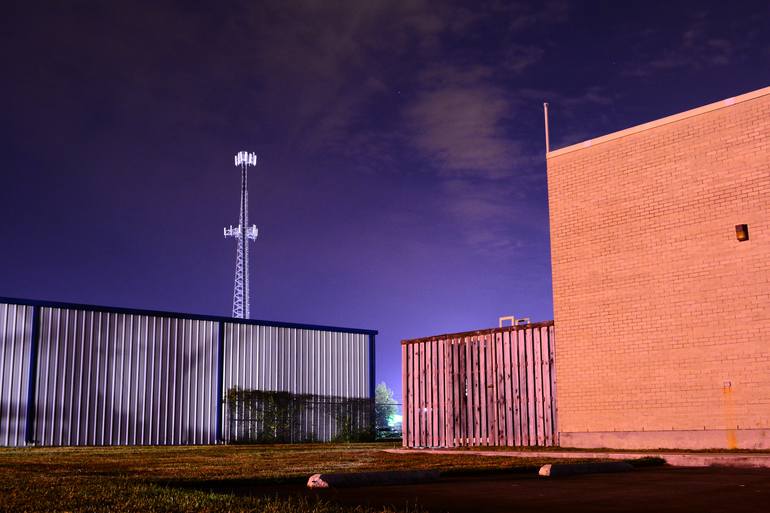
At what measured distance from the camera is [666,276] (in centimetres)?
1371

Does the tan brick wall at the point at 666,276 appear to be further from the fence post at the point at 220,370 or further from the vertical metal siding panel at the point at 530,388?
the fence post at the point at 220,370

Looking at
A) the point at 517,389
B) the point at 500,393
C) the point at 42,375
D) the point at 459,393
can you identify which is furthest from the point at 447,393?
the point at 42,375

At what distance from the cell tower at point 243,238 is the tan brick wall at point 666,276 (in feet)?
107

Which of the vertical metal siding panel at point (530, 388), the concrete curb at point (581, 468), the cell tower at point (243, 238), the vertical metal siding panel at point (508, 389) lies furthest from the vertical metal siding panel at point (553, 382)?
the cell tower at point (243, 238)

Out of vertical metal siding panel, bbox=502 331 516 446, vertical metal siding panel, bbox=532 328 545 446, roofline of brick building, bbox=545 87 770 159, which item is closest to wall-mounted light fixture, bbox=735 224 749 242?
roofline of brick building, bbox=545 87 770 159

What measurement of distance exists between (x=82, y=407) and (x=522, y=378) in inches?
558

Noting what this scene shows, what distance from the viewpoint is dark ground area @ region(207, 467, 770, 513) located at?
578cm

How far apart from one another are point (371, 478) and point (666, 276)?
7830 mm

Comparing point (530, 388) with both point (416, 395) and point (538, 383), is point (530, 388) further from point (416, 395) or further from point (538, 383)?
point (416, 395)

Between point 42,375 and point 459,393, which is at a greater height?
point 42,375

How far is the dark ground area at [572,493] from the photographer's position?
5781 mm

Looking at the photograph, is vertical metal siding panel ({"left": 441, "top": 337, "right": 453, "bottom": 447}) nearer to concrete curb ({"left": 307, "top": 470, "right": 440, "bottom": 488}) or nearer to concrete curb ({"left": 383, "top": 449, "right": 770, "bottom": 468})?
concrete curb ({"left": 383, "top": 449, "right": 770, "bottom": 468})

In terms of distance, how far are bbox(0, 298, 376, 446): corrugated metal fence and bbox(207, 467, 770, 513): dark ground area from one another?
58.0 feet

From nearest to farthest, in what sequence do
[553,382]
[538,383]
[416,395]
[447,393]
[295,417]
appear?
[553,382]
[538,383]
[447,393]
[416,395]
[295,417]
